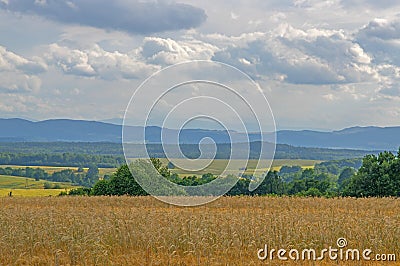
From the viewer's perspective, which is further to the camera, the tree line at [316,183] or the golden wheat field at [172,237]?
the tree line at [316,183]

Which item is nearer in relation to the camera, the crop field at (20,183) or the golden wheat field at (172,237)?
the golden wheat field at (172,237)

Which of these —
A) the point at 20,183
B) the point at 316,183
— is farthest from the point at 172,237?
the point at 20,183

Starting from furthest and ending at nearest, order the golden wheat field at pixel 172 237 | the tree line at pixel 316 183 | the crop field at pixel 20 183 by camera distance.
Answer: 1. the crop field at pixel 20 183
2. the tree line at pixel 316 183
3. the golden wheat field at pixel 172 237

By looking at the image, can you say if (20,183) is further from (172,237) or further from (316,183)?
(172,237)

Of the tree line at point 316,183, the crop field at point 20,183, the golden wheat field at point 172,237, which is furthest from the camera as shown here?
the crop field at point 20,183

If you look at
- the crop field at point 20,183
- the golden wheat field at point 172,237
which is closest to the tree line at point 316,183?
the golden wheat field at point 172,237

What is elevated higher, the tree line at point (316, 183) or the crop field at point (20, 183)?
the tree line at point (316, 183)

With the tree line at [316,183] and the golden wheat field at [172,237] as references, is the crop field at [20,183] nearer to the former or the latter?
the tree line at [316,183]

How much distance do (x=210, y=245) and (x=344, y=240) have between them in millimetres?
4367

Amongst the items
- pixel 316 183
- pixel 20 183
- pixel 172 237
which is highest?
pixel 172 237

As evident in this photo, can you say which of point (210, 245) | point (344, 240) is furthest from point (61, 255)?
point (344, 240)

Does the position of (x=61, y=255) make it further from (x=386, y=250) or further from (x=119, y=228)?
(x=386, y=250)

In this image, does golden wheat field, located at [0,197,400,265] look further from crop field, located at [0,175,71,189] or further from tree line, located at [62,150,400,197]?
crop field, located at [0,175,71,189]

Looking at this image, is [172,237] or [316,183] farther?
[316,183]
